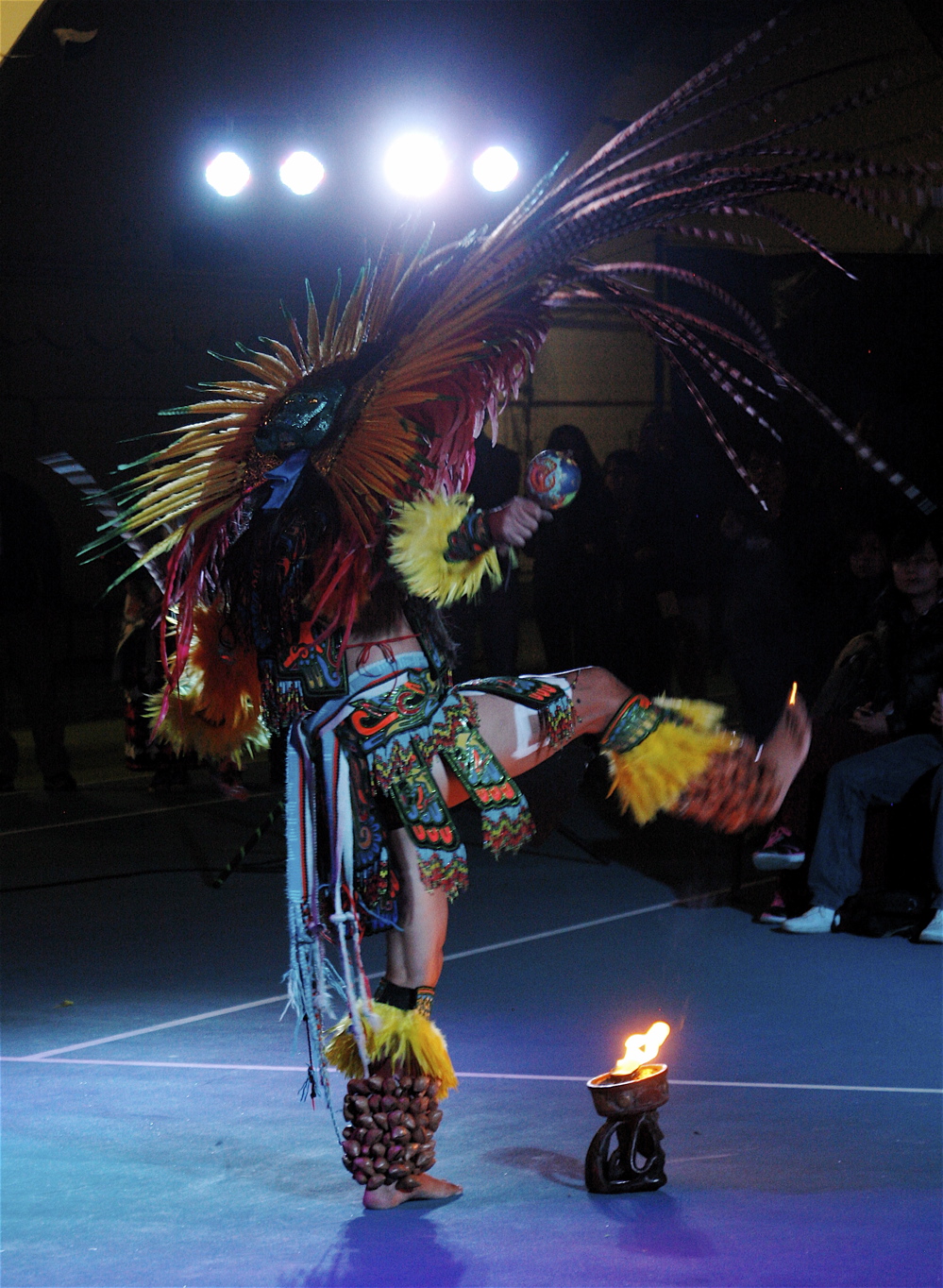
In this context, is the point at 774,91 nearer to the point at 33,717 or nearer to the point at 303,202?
the point at 33,717

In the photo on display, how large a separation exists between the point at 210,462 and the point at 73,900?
2.86 metres

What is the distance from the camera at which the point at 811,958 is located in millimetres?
4398

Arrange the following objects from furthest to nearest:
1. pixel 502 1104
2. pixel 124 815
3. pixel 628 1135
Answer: pixel 124 815
pixel 502 1104
pixel 628 1135

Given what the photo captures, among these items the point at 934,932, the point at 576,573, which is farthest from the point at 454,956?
the point at 576,573

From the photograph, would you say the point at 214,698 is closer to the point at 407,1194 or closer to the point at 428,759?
the point at 428,759

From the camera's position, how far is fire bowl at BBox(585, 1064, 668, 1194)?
265 centimetres

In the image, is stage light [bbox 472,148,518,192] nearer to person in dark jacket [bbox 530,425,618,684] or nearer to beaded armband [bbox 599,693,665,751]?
person in dark jacket [bbox 530,425,618,684]

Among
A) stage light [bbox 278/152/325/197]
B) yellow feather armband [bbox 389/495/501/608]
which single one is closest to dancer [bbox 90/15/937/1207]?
yellow feather armband [bbox 389/495/501/608]

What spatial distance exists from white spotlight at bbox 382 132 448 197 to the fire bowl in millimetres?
5577

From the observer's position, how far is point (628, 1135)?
2.68 metres

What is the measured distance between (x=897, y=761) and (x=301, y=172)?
499 centimetres

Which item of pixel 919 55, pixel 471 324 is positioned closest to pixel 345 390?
pixel 471 324

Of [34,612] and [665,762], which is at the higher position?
[34,612]

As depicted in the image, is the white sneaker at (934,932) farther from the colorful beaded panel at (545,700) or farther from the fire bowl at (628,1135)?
the colorful beaded panel at (545,700)
